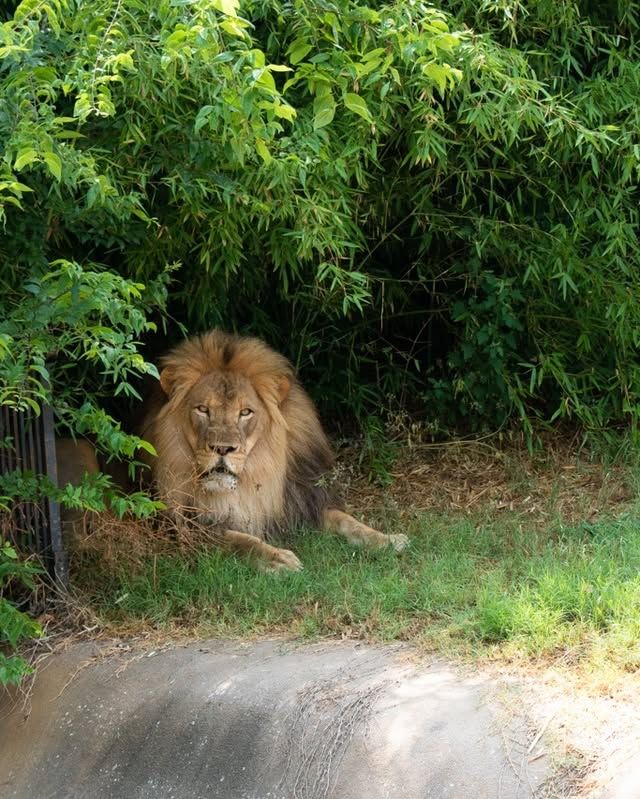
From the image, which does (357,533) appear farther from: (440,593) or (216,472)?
(440,593)

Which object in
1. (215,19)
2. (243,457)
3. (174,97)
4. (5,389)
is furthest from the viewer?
(243,457)

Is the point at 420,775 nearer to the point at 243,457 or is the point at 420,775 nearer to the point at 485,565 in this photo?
the point at 485,565

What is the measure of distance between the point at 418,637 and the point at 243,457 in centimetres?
161

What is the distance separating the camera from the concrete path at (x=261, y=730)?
3.77 meters

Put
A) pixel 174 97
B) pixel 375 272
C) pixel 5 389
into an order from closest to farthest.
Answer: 1. pixel 5 389
2. pixel 174 97
3. pixel 375 272

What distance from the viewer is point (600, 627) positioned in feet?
14.2

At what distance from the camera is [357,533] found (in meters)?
5.91

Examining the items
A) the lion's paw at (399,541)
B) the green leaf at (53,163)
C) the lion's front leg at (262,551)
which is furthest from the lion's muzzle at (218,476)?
the green leaf at (53,163)

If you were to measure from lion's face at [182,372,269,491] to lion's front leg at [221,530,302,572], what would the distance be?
24 cm

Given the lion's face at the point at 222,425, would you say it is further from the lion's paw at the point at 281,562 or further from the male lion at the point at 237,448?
the lion's paw at the point at 281,562

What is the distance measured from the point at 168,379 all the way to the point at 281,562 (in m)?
1.12

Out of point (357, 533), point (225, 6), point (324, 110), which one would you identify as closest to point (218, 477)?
point (357, 533)

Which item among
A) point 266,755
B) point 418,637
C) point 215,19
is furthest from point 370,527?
point 215,19

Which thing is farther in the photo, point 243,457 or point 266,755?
point 243,457
